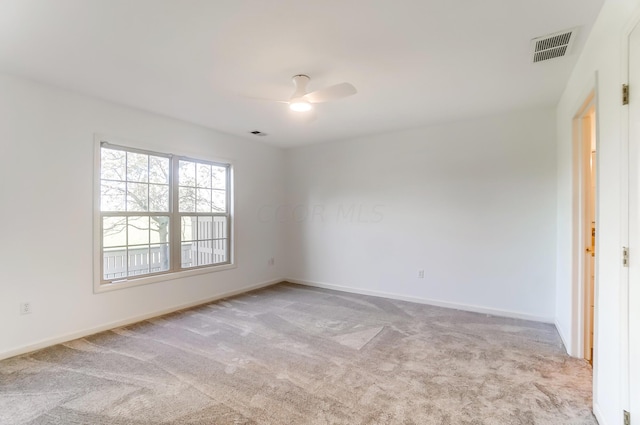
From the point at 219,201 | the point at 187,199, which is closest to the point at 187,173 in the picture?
the point at 187,199

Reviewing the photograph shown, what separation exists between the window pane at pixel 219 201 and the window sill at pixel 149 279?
2.92 ft

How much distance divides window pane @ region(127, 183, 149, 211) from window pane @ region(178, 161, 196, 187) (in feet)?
1.57

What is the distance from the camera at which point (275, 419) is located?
1914 mm

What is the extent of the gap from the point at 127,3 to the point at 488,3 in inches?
84.4

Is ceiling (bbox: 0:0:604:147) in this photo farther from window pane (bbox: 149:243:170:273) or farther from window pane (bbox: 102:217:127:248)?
window pane (bbox: 149:243:170:273)

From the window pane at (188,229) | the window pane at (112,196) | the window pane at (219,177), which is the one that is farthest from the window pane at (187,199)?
the window pane at (112,196)

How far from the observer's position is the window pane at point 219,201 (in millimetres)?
4730

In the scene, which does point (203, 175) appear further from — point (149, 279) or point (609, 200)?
point (609, 200)

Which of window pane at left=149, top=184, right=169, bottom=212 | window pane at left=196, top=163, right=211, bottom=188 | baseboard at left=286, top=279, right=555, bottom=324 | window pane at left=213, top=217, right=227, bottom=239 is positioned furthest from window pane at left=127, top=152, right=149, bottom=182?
baseboard at left=286, top=279, right=555, bottom=324

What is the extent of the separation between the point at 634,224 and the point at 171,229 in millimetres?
4383

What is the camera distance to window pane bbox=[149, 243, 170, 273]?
395 cm

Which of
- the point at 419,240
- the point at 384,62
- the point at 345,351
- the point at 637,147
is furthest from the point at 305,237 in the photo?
the point at 637,147

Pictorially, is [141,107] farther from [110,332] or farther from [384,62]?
[384,62]

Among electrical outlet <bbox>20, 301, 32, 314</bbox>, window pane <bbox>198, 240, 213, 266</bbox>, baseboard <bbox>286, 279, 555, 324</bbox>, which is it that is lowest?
baseboard <bbox>286, 279, 555, 324</bbox>
